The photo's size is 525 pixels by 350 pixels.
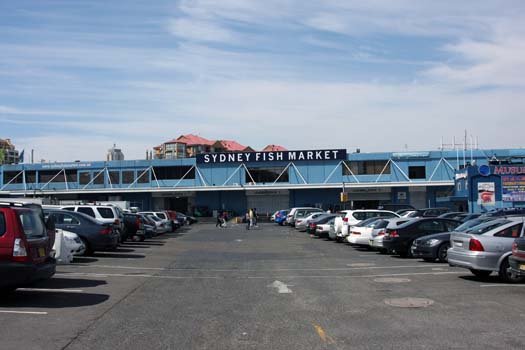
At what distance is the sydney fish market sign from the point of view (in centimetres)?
6875

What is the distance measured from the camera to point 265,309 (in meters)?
10.3

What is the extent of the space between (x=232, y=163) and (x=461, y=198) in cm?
3181

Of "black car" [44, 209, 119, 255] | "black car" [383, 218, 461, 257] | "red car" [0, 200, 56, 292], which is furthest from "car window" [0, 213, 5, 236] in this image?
"black car" [383, 218, 461, 257]

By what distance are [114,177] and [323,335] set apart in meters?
68.3

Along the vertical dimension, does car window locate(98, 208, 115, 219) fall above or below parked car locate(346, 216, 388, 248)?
above

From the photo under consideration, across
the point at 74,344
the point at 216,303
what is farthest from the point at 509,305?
the point at 74,344

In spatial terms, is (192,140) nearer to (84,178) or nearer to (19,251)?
(84,178)

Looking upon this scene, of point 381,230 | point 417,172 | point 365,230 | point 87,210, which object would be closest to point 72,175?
point 417,172

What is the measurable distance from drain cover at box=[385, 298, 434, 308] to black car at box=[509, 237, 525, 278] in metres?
2.10

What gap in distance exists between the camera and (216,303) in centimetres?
1101

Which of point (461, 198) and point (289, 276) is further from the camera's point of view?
point (461, 198)

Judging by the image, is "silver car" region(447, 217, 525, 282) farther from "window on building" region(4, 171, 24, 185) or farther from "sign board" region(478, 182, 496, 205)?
"window on building" region(4, 171, 24, 185)

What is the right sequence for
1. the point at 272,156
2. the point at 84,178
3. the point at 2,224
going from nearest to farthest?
the point at 2,224 → the point at 272,156 → the point at 84,178

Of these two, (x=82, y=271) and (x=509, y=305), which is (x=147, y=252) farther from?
(x=509, y=305)
